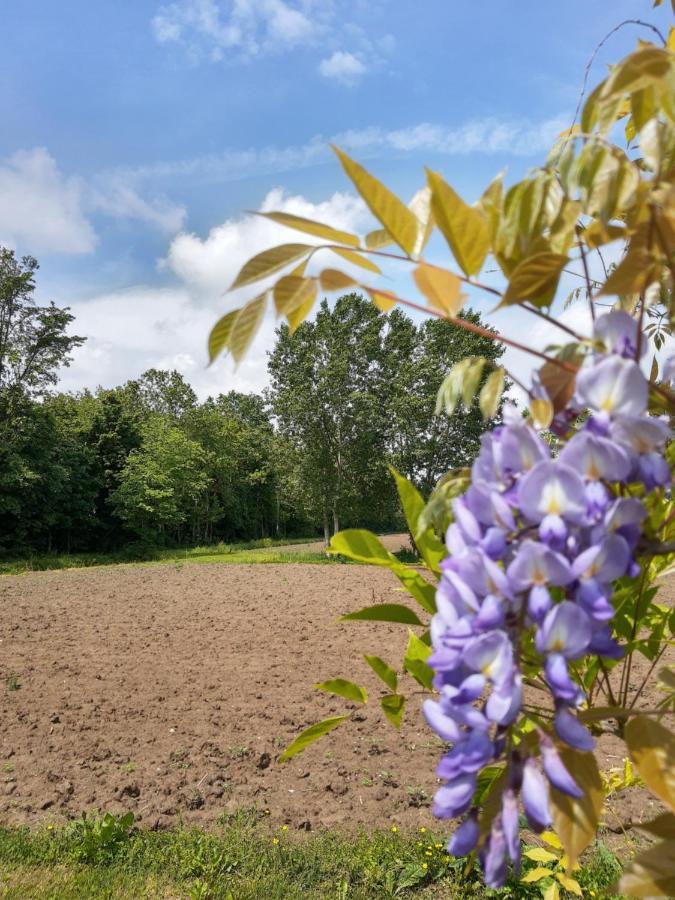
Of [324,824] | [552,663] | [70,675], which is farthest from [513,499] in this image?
[70,675]

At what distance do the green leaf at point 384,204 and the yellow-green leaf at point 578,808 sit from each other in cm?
49

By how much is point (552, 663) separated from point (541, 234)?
0.37 meters

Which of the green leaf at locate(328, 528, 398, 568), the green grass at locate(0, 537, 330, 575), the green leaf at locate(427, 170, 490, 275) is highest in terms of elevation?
the green leaf at locate(427, 170, 490, 275)

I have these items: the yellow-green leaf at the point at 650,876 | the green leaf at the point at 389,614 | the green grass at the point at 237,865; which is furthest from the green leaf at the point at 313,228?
the green grass at the point at 237,865

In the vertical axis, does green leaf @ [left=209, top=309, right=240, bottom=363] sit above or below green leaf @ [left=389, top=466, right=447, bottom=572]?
above

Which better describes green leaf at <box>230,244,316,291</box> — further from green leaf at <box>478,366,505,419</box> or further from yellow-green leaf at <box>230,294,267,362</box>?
green leaf at <box>478,366,505,419</box>

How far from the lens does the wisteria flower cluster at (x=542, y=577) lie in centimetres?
45

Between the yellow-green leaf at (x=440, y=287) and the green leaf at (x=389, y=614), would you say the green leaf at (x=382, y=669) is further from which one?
the yellow-green leaf at (x=440, y=287)

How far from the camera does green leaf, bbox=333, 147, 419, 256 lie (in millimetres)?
533

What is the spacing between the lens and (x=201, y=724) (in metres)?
4.63

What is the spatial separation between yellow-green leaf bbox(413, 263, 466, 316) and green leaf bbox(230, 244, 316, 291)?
111 mm

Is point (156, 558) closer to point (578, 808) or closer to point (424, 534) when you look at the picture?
point (424, 534)

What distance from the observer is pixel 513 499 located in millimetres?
485

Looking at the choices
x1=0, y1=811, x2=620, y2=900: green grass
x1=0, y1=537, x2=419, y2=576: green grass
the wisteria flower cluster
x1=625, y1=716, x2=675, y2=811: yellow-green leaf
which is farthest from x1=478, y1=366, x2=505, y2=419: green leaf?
x1=0, y1=537, x2=419, y2=576: green grass
